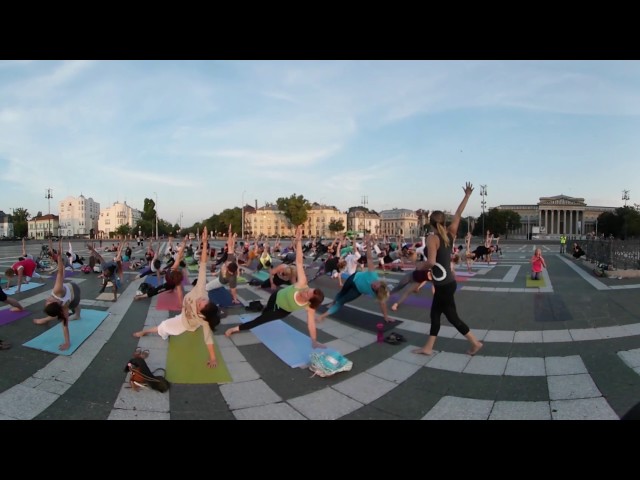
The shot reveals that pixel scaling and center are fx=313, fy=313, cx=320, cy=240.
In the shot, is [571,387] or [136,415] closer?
[136,415]

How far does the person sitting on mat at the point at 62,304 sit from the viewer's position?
5.41m

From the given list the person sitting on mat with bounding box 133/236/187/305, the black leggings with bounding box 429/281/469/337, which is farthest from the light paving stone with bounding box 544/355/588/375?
Answer: the person sitting on mat with bounding box 133/236/187/305

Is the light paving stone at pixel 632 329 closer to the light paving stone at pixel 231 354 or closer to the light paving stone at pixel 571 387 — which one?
the light paving stone at pixel 571 387

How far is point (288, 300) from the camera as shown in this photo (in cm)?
561

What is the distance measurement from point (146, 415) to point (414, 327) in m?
5.06

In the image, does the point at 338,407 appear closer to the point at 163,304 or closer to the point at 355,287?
the point at 355,287

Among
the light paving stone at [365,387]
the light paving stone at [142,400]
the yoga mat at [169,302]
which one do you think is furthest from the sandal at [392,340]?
the yoga mat at [169,302]

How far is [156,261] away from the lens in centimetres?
1177

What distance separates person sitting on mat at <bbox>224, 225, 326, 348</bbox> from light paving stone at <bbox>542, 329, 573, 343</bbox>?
4.08 m

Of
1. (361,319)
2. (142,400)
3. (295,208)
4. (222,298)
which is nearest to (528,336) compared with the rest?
(361,319)

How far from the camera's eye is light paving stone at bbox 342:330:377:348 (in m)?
5.69

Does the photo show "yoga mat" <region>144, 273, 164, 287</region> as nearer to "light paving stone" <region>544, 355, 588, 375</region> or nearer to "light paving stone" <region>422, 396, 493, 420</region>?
"light paving stone" <region>422, 396, 493, 420</region>

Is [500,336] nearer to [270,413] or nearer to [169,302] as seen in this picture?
[270,413]

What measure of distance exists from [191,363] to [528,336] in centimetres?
595
